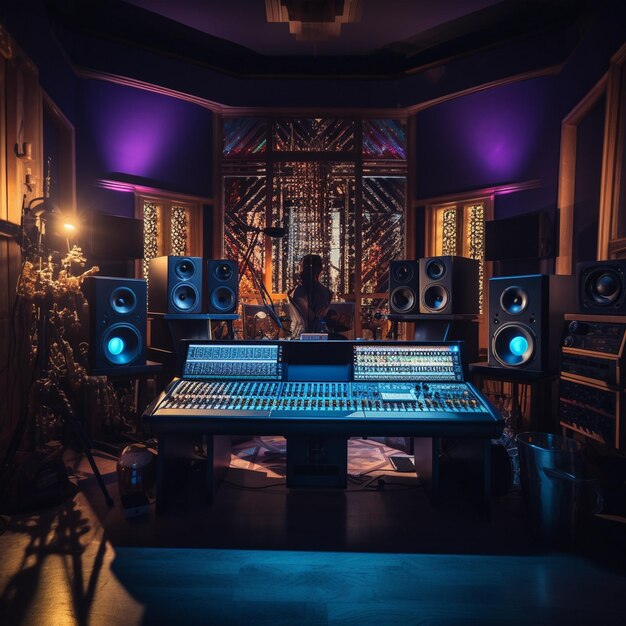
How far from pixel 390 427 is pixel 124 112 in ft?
14.8

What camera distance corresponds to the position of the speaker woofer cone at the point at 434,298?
3.64 metres

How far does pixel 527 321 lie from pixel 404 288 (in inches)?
54.0

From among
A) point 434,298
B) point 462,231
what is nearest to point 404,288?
point 434,298

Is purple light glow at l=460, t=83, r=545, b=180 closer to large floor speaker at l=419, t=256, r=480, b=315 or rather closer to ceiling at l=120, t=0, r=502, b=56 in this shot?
ceiling at l=120, t=0, r=502, b=56

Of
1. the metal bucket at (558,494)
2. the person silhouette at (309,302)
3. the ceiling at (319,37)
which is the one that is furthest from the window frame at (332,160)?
the metal bucket at (558,494)

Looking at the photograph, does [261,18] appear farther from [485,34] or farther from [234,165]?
[485,34]

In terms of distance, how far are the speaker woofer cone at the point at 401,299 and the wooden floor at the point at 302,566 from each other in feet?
5.93

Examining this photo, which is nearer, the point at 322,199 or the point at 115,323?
the point at 115,323

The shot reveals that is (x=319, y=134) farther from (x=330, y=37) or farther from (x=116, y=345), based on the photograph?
(x=116, y=345)

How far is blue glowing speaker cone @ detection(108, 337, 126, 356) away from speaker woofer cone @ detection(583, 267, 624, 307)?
286 cm

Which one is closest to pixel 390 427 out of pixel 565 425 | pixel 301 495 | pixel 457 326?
pixel 301 495

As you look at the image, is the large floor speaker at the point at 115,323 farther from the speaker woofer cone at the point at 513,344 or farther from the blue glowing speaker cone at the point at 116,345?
the speaker woofer cone at the point at 513,344

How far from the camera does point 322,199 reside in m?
5.35

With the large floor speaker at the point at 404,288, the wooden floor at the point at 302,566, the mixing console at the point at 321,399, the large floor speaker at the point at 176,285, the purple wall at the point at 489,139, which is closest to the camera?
the wooden floor at the point at 302,566
